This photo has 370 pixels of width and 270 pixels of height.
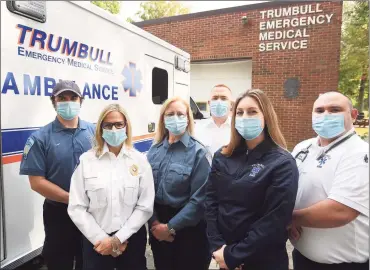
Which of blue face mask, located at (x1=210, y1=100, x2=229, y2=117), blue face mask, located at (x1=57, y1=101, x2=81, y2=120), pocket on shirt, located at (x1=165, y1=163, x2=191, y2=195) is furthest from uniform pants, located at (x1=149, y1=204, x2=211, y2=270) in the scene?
blue face mask, located at (x1=210, y1=100, x2=229, y2=117)

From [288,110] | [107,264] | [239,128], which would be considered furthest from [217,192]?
[288,110]

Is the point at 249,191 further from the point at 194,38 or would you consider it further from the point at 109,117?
the point at 194,38

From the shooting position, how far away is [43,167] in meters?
2.28

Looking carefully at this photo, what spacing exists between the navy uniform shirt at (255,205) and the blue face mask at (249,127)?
0.08 m

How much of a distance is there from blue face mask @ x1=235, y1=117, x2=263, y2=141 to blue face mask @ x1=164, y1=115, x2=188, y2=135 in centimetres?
57

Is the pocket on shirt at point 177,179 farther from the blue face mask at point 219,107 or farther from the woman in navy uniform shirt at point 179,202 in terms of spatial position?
the blue face mask at point 219,107

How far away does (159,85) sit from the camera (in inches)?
188

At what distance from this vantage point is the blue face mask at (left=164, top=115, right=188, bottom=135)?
2.40 meters

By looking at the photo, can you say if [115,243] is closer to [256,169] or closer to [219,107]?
[256,169]

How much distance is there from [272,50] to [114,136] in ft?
26.5

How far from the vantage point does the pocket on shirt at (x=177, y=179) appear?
7.43 feet

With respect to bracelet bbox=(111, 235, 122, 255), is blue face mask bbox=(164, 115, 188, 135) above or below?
above

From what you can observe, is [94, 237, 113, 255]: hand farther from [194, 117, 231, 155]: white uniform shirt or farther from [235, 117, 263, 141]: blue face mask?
[194, 117, 231, 155]: white uniform shirt

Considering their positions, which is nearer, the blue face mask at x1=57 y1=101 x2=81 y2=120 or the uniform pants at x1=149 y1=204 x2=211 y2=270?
the uniform pants at x1=149 y1=204 x2=211 y2=270
